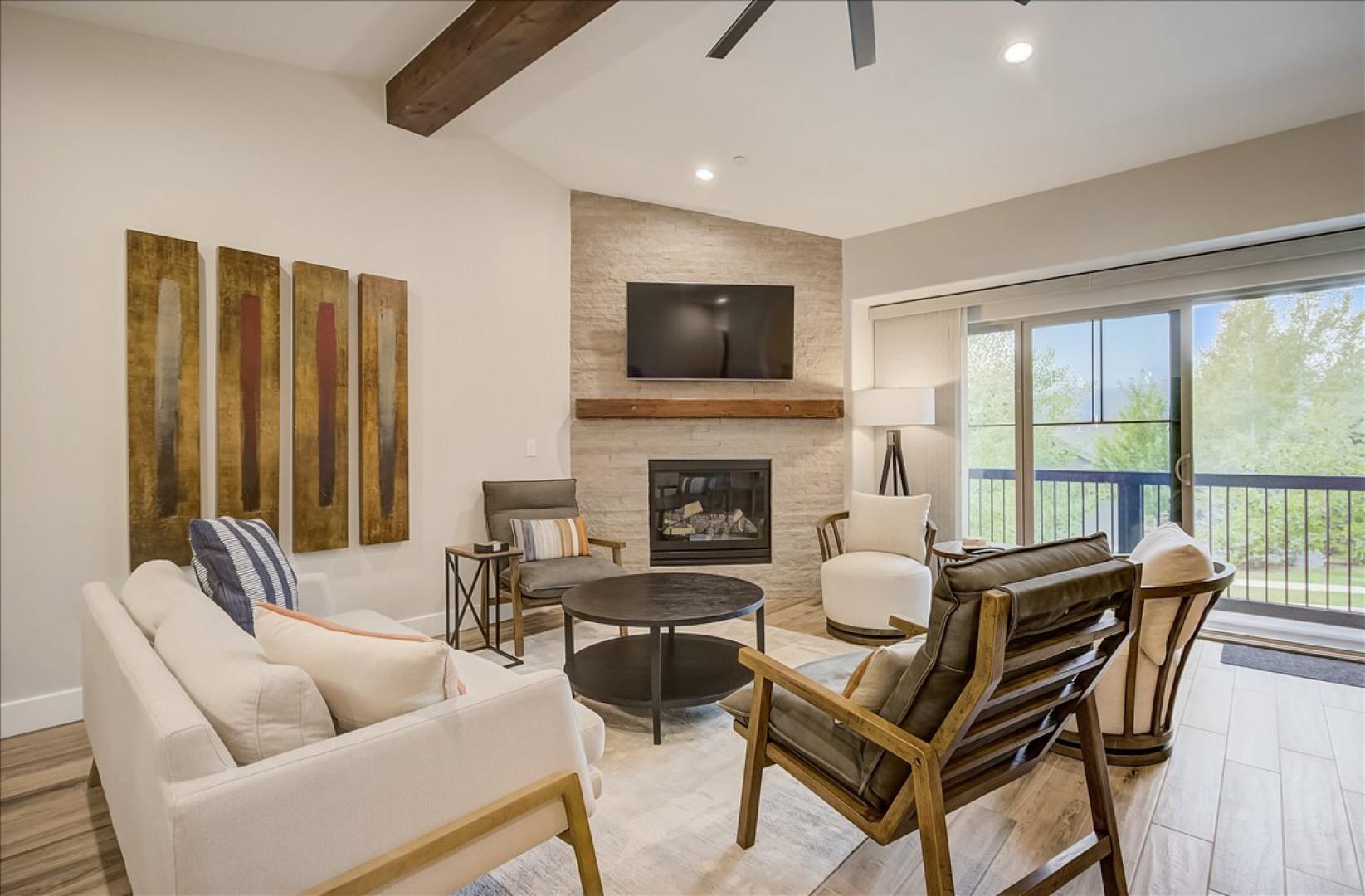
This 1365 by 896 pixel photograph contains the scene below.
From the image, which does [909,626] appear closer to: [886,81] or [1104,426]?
[886,81]

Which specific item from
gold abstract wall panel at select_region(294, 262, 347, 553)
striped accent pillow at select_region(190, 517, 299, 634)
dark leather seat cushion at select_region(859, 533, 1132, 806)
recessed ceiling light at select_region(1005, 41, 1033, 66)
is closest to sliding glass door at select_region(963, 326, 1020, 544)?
recessed ceiling light at select_region(1005, 41, 1033, 66)

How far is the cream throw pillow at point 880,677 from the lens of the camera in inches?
56.3

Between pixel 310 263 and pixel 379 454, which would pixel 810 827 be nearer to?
pixel 379 454

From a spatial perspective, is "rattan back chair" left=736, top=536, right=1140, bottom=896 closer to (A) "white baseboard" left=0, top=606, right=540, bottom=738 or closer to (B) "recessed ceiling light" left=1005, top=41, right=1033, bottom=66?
(B) "recessed ceiling light" left=1005, top=41, right=1033, bottom=66

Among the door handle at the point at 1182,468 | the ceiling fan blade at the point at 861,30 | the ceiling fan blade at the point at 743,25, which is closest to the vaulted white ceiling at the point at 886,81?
the ceiling fan blade at the point at 861,30

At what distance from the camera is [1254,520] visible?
363 cm

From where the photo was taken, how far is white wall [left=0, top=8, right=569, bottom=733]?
251 cm

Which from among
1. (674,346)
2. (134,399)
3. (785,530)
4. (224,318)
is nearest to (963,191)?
(674,346)

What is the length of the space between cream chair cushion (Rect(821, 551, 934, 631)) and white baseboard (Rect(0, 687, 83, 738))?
3.48 m

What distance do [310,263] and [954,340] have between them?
3.94 meters

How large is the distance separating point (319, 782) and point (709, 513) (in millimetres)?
3697

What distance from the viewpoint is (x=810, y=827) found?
6.07 feet

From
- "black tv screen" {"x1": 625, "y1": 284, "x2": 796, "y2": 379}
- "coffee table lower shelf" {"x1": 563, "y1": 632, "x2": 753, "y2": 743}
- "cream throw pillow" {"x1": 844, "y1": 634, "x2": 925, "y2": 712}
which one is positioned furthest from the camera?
"black tv screen" {"x1": 625, "y1": 284, "x2": 796, "y2": 379}

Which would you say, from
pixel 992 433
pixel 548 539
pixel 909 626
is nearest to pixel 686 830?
pixel 909 626
